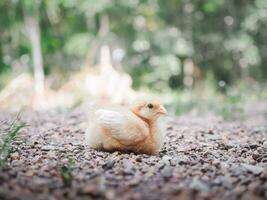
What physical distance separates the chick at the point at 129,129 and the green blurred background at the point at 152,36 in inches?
366

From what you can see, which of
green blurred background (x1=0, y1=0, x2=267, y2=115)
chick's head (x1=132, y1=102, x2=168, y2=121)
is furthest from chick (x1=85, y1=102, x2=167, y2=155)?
green blurred background (x1=0, y1=0, x2=267, y2=115)

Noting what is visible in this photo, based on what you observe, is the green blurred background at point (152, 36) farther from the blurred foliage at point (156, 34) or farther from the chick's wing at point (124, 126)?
the chick's wing at point (124, 126)

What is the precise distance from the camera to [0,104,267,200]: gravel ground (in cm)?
289

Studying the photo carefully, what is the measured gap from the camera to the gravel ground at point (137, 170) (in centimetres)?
289

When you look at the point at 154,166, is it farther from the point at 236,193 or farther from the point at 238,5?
the point at 238,5

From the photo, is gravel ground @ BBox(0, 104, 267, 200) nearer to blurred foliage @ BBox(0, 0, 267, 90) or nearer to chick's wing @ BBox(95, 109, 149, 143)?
chick's wing @ BBox(95, 109, 149, 143)

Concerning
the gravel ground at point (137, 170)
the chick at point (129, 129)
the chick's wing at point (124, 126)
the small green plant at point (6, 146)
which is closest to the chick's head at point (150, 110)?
the chick at point (129, 129)

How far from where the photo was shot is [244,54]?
16969mm

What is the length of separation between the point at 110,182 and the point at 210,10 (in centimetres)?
1317

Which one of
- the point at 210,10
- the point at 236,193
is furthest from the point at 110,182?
the point at 210,10

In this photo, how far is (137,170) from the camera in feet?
11.5

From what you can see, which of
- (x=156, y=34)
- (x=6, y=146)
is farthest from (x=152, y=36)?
(x=6, y=146)

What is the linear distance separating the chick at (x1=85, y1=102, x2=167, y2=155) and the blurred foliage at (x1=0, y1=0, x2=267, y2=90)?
939 centimetres

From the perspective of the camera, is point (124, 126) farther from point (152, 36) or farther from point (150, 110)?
point (152, 36)
